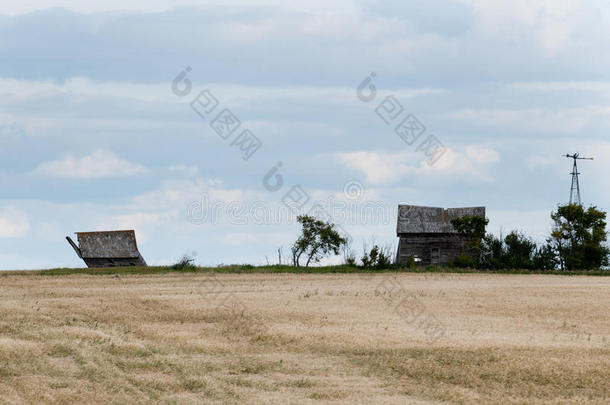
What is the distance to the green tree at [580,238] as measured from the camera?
61438 mm

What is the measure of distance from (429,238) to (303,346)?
45.6 meters

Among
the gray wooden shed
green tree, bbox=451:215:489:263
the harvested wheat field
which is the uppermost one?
green tree, bbox=451:215:489:263

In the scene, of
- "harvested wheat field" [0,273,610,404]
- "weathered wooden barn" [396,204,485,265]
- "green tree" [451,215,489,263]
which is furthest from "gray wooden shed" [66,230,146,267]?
"harvested wheat field" [0,273,610,404]

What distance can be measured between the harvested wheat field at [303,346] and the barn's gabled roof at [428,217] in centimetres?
2798

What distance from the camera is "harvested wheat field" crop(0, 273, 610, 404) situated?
18.2 meters

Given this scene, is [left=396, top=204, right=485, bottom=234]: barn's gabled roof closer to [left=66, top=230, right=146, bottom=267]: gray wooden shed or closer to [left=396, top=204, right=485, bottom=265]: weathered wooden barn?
[left=396, top=204, right=485, bottom=265]: weathered wooden barn

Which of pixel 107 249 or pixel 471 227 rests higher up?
pixel 471 227

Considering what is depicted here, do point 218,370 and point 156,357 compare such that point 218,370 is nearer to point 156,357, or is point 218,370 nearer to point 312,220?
point 156,357

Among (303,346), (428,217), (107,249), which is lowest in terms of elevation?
(303,346)

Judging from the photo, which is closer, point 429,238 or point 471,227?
point 471,227

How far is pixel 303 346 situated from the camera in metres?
23.7

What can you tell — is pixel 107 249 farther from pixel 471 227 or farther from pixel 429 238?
pixel 471 227

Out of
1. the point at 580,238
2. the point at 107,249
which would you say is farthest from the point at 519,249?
the point at 107,249

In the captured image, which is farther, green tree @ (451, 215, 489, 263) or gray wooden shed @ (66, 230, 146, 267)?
gray wooden shed @ (66, 230, 146, 267)
